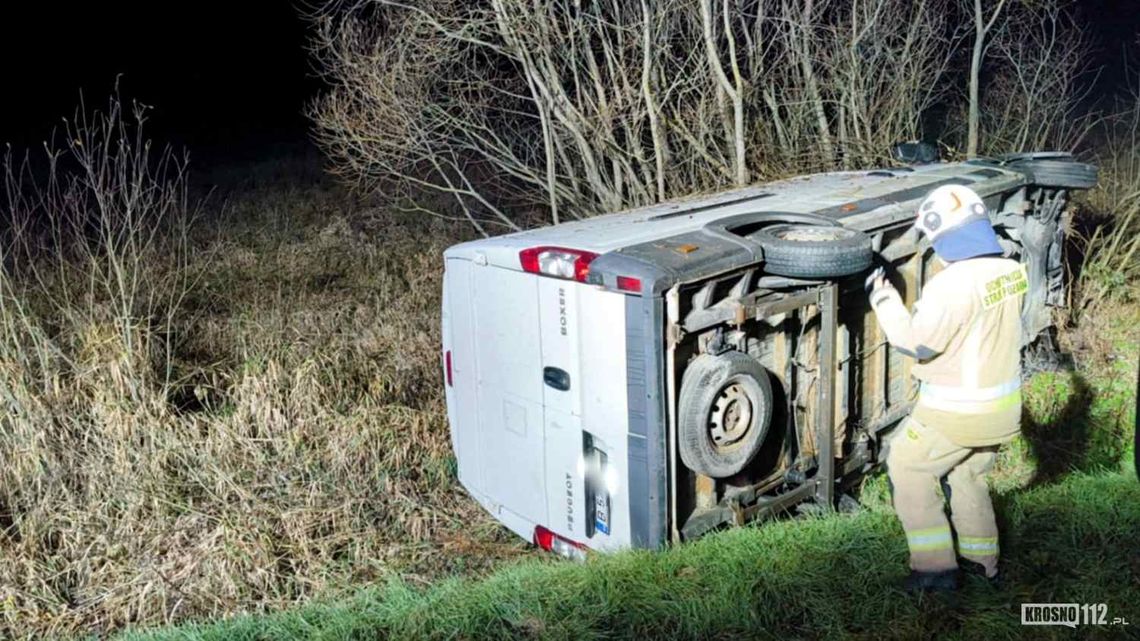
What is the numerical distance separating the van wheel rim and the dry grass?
165cm

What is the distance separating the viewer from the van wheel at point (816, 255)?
4223 mm

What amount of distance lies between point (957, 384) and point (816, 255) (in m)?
0.82

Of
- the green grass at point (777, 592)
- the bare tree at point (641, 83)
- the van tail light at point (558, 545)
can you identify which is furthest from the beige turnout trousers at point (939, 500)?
the bare tree at point (641, 83)

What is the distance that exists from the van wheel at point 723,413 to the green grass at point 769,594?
13.3 inches

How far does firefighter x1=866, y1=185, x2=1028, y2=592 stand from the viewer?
12.0 ft

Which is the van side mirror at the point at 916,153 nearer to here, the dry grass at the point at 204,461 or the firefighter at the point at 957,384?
the firefighter at the point at 957,384

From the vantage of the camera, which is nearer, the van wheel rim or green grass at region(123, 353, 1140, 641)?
green grass at region(123, 353, 1140, 641)

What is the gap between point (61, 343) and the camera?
669cm

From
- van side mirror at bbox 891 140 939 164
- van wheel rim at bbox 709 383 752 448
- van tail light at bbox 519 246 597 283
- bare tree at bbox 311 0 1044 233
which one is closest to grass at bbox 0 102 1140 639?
van wheel rim at bbox 709 383 752 448

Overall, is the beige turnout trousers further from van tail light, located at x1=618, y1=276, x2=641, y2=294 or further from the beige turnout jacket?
van tail light, located at x1=618, y1=276, x2=641, y2=294

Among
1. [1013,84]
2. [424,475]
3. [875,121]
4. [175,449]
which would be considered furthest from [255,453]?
[1013,84]

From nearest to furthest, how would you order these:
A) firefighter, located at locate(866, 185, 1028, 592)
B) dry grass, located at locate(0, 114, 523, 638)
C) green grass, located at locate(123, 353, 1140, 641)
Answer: green grass, located at locate(123, 353, 1140, 641), firefighter, located at locate(866, 185, 1028, 592), dry grass, located at locate(0, 114, 523, 638)

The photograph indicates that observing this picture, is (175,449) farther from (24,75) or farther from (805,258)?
(24,75)

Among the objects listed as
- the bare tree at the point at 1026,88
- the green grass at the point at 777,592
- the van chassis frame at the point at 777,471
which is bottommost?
the green grass at the point at 777,592
